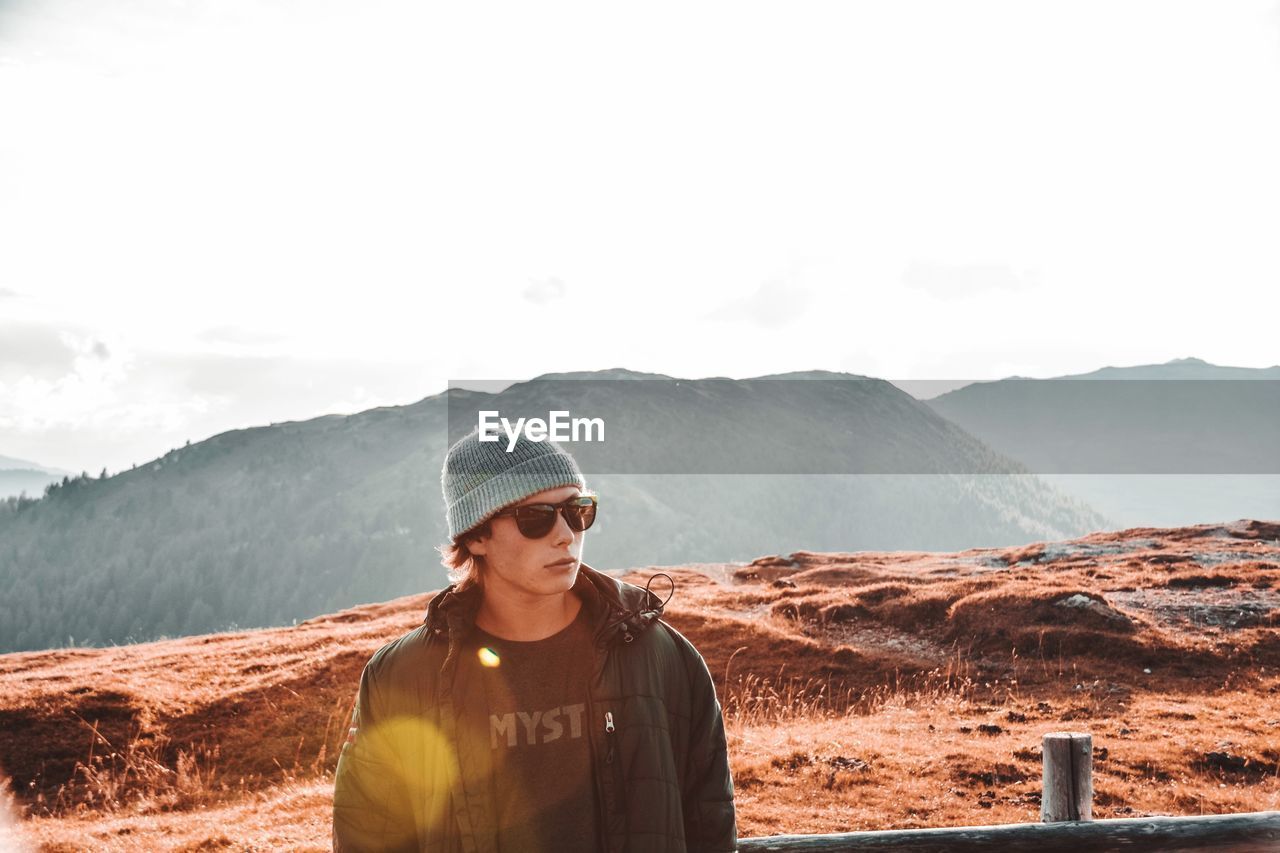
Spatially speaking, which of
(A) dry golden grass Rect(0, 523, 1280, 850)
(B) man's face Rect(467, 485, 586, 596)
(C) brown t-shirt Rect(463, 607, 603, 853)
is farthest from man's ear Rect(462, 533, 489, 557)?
(A) dry golden grass Rect(0, 523, 1280, 850)

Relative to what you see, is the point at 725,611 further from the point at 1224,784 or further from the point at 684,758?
the point at 684,758

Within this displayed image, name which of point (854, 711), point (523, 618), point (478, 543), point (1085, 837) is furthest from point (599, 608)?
point (854, 711)

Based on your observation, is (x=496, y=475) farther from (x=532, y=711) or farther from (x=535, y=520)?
(x=532, y=711)

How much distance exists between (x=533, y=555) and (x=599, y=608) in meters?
0.37

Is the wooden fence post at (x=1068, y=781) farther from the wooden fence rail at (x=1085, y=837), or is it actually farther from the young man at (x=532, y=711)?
the young man at (x=532, y=711)

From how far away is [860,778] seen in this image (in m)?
11.3

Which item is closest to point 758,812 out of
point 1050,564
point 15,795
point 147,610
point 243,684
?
point 15,795

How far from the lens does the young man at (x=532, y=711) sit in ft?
10.9

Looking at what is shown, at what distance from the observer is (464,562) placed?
3.93 m

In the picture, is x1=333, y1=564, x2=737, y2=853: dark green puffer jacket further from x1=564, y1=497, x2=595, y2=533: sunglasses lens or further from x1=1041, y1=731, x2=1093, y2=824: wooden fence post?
Answer: x1=1041, y1=731, x2=1093, y2=824: wooden fence post

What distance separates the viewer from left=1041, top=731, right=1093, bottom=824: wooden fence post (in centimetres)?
564

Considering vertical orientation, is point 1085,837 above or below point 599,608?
below

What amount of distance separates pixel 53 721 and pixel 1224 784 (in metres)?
23.9

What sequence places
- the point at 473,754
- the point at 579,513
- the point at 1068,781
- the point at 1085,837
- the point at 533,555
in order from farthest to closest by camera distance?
the point at 1068,781 → the point at 1085,837 → the point at 579,513 → the point at 533,555 → the point at 473,754
